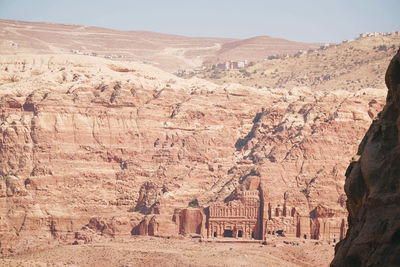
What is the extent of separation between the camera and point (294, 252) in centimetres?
6656

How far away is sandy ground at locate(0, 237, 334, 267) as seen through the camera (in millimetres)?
62906

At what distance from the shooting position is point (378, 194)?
15812 millimetres

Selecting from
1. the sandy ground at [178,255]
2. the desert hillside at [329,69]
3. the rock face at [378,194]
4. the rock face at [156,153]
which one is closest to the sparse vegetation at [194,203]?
the rock face at [156,153]

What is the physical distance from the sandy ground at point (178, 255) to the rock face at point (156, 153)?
333cm

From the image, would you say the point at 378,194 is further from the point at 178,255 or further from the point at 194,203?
the point at 194,203

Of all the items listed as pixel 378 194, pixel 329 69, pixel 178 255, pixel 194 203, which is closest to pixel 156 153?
pixel 194 203

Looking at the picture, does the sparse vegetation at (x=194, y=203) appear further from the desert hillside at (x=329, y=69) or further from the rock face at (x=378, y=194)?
the rock face at (x=378, y=194)

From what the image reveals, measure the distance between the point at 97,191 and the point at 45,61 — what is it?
25208 millimetres

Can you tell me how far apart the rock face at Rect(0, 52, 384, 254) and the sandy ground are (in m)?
3.33

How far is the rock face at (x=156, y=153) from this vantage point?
73.5 meters

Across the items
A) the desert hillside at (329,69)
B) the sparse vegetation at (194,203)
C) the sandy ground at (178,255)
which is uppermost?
the desert hillside at (329,69)

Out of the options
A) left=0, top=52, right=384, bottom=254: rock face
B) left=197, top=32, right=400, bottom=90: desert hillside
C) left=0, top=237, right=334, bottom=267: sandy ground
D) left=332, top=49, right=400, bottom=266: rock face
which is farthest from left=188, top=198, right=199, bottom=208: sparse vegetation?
left=332, top=49, right=400, bottom=266: rock face

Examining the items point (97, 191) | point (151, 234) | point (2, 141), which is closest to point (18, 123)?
point (2, 141)

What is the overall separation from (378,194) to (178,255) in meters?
49.3
